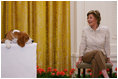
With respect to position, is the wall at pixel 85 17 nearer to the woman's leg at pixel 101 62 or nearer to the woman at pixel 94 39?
the woman at pixel 94 39

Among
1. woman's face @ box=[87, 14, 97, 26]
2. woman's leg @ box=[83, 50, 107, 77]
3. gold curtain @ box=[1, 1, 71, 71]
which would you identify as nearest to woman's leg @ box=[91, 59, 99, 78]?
woman's leg @ box=[83, 50, 107, 77]

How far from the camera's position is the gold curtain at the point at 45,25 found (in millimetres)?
3176

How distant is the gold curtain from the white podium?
1180 mm

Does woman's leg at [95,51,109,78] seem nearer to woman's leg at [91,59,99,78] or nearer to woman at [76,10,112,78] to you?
woman's leg at [91,59,99,78]

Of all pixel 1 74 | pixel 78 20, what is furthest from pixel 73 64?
pixel 1 74

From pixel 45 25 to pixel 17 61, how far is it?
1.35 metres

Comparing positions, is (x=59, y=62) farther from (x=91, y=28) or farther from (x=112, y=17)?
(x=112, y=17)

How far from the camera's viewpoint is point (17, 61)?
198 cm

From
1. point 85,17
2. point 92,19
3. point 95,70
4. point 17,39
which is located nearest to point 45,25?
point 85,17

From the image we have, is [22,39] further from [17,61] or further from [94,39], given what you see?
[94,39]

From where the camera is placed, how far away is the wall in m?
3.32

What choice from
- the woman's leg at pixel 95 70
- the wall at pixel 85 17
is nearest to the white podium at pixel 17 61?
the woman's leg at pixel 95 70

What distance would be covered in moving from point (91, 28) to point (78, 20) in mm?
818

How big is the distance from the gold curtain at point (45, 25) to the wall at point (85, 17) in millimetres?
153
